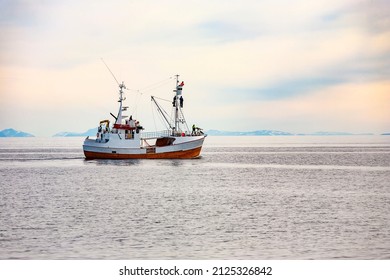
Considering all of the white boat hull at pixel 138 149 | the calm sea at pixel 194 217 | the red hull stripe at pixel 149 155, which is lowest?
the calm sea at pixel 194 217

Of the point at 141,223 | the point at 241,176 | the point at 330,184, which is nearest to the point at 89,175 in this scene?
the point at 241,176

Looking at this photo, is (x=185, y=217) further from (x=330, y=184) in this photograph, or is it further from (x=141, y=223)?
(x=330, y=184)

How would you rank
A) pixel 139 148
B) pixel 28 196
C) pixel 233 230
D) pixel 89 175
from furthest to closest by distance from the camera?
pixel 139 148
pixel 89 175
pixel 28 196
pixel 233 230

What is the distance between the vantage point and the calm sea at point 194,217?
33750 millimetres

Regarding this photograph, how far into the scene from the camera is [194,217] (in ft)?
148

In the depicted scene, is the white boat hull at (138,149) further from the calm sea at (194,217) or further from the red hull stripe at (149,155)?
the calm sea at (194,217)

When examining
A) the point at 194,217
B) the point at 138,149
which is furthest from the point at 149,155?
the point at 194,217

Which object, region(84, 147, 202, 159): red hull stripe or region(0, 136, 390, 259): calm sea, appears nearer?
region(0, 136, 390, 259): calm sea

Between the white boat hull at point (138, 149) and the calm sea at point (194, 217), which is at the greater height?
the white boat hull at point (138, 149)

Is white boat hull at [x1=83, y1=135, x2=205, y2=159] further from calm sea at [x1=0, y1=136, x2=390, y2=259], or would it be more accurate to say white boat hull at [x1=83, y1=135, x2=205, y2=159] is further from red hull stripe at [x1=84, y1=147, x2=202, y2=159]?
calm sea at [x1=0, y1=136, x2=390, y2=259]

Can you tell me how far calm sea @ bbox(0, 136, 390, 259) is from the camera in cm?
3375

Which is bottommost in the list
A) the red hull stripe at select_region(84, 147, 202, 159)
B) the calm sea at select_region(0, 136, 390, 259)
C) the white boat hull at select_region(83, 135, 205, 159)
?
the calm sea at select_region(0, 136, 390, 259)

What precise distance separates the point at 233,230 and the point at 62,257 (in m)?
12.5
